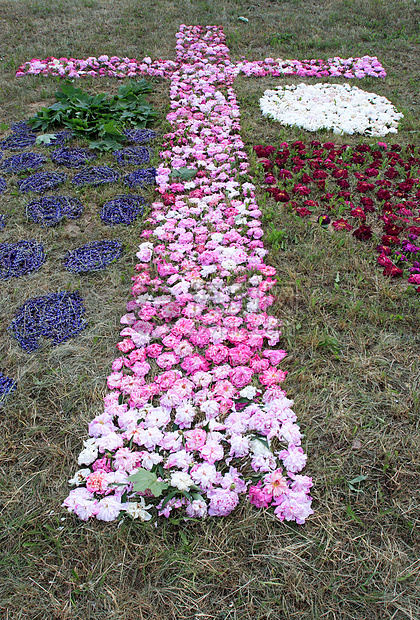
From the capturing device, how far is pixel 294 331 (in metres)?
2.58

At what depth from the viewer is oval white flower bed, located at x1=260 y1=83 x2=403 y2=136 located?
4.66 metres

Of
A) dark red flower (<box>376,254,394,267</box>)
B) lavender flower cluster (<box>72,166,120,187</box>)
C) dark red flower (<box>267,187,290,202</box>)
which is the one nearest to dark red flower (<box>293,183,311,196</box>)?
dark red flower (<box>267,187,290,202</box>)

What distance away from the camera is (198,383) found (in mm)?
2268

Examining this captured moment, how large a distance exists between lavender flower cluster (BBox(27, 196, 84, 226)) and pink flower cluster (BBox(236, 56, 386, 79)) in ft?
12.8

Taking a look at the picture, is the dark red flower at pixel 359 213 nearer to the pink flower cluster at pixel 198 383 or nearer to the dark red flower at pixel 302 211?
the dark red flower at pixel 302 211

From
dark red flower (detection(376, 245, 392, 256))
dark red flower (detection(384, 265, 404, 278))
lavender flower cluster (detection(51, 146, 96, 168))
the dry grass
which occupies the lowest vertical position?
the dry grass

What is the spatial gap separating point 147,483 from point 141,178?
299cm

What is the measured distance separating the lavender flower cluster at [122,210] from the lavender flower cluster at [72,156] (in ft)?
2.82

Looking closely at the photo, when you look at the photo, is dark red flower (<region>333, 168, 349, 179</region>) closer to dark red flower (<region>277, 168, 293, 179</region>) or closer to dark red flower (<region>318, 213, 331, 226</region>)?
dark red flower (<region>277, 168, 293, 179</region>)

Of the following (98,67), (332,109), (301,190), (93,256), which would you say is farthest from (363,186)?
(98,67)

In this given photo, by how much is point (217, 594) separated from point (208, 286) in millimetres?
1797

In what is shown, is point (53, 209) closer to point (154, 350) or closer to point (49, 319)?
point (49, 319)

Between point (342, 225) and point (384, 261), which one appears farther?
point (342, 225)

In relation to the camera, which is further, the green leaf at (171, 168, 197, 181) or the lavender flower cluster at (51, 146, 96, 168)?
the lavender flower cluster at (51, 146, 96, 168)
